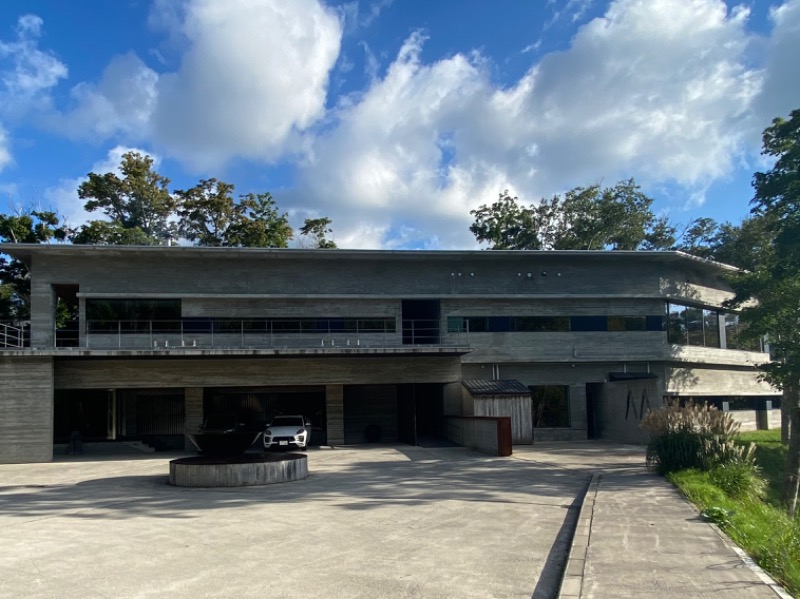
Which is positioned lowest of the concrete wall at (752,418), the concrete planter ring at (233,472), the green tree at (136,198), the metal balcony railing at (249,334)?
the concrete wall at (752,418)

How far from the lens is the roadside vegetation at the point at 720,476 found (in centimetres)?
906

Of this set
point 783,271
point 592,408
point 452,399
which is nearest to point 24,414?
point 452,399

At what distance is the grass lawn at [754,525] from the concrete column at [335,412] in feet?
52.7

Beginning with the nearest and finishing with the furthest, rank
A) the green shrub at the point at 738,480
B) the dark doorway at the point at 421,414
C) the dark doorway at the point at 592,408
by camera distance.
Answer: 1. the green shrub at the point at 738,480
2. the dark doorway at the point at 421,414
3. the dark doorway at the point at 592,408

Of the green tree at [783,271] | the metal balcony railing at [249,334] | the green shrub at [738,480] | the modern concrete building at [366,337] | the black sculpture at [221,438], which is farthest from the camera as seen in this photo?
the metal balcony railing at [249,334]

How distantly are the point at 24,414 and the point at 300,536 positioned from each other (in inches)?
717

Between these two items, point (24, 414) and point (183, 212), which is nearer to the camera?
point (24, 414)

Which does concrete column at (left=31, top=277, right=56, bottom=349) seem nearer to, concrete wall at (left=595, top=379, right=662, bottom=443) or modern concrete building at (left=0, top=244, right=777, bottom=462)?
modern concrete building at (left=0, top=244, right=777, bottom=462)

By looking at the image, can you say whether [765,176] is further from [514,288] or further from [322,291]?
[322,291]

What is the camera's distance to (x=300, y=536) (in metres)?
9.87

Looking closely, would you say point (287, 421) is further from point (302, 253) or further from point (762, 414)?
point (762, 414)

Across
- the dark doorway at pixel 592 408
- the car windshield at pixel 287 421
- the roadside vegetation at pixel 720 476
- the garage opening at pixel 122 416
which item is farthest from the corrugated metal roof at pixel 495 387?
the garage opening at pixel 122 416

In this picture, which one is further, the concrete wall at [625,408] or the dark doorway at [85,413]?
the dark doorway at [85,413]

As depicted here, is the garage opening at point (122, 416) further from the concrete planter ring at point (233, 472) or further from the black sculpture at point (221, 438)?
the concrete planter ring at point (233, 472)
